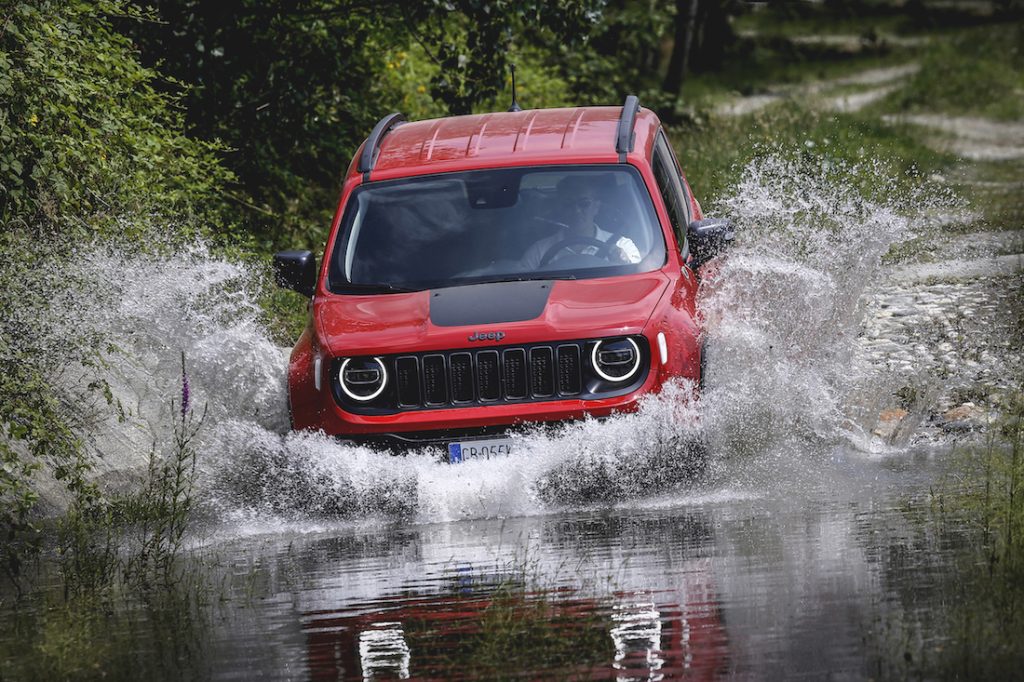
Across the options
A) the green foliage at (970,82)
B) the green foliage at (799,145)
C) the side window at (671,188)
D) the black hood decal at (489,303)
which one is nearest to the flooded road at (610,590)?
the black hood decal at (489,303)

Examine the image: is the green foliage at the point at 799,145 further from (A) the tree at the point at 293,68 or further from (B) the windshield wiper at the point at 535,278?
(B) the windshield wiper at the point at 535,278

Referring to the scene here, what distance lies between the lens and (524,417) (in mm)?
7961

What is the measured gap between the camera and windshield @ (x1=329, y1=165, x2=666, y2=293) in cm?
887

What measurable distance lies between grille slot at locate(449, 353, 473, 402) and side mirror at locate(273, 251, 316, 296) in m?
1.47

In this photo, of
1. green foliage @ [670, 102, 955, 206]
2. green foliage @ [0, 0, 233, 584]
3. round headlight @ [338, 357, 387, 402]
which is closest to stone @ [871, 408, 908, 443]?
round headlight @ [338, 357, 387, 402]

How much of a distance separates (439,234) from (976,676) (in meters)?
4.96

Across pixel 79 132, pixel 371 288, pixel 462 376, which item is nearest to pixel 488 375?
pixel 462 376

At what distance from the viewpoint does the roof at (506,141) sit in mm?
9344

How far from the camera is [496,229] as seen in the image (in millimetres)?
9117

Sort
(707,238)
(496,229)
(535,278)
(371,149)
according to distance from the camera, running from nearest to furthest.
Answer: (535,278), (707,238), (496,229), (371,149)

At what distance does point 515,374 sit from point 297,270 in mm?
1784

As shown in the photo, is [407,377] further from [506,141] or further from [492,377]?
[506,141]

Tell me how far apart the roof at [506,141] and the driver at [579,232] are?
0.16 metres

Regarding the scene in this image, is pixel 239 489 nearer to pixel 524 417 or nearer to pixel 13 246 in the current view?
pixel 524 417
